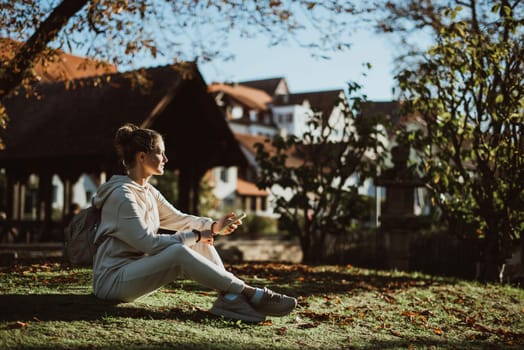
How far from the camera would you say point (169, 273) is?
16.1 feet

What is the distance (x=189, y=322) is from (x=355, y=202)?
9461 mm

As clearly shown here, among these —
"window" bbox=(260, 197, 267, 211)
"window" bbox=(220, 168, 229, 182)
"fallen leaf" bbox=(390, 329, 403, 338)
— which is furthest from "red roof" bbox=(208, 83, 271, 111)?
"fallen leaf" bbox=(390, 329, 403, 338)

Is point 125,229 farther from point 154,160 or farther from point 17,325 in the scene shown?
point 17,325

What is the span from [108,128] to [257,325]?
1341 centimetres

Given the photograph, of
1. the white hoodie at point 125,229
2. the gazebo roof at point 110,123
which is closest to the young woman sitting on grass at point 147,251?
the white hoodie at point 125,229

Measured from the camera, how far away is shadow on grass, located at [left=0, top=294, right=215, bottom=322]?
16.4 feet

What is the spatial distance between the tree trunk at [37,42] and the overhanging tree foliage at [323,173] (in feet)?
16.8

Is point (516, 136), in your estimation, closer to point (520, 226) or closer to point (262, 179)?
point (520, 226)

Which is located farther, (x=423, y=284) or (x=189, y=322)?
(x=423, y=284)

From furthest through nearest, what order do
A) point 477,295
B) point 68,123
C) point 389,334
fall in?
point 68,123
point 477,295
point 389,334

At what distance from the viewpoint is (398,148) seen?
13328mm

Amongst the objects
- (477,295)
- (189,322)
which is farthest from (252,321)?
(477,295)

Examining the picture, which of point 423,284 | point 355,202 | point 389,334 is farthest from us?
point 355,202

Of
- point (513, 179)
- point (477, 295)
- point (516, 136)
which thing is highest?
point (516, 136)
